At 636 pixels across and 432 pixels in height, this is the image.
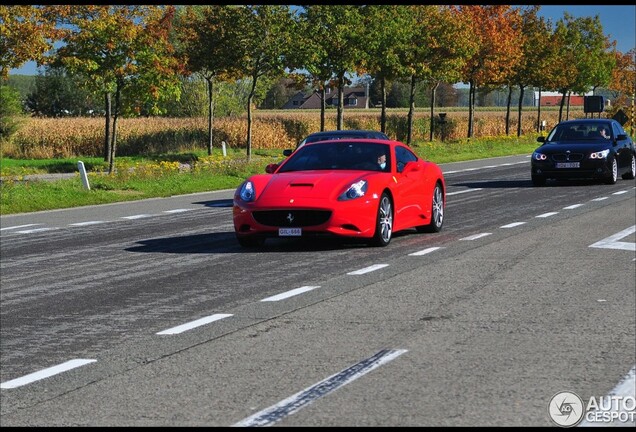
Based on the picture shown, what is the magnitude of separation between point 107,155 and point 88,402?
42.9 metres

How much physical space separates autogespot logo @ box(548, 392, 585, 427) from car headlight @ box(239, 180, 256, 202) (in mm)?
8896

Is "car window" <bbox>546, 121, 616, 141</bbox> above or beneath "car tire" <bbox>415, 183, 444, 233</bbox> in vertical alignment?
above

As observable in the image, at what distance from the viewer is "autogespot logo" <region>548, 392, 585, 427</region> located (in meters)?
5.80

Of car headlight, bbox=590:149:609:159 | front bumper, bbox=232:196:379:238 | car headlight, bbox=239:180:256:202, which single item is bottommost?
front bumper, bbox=232:196:379:238

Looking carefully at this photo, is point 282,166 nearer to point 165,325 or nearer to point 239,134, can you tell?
point 165,325

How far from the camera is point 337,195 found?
14.7 meters

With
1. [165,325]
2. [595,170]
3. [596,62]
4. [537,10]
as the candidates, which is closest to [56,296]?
[165,325]

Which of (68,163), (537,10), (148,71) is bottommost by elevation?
(68,163)

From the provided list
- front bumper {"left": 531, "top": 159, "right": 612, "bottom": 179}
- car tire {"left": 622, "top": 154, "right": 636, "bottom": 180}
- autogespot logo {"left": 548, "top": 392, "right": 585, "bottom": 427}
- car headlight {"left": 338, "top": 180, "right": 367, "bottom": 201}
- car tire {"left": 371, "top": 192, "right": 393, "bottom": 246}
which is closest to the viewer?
autogespot logo {"left": 548, "top": 392, "right": 585, "bottom": 427}

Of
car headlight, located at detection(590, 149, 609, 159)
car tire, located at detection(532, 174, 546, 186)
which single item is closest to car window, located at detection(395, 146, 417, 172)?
car headlight, located at detection(590, 149, 609, 159)

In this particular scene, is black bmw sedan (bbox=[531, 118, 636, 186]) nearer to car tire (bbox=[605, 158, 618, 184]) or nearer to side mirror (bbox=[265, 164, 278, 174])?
car tire (bbox=[605, 158, 618, 184])

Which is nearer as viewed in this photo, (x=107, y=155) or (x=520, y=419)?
(x=520, y=419)

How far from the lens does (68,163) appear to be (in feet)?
153

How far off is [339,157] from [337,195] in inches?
55.1
